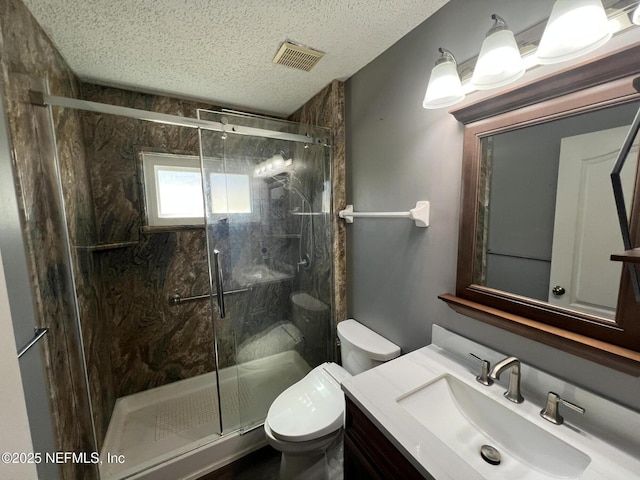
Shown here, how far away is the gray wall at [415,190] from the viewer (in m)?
0.89

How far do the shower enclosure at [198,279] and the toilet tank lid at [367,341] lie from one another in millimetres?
281

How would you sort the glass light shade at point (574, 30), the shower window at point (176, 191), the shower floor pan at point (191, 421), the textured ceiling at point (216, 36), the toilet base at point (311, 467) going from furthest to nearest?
the shower window at point (176, 191) < the shower floor pan at point (191, 421) < the toilet base at point (311, 467) < the textured ceiling at point (216, 36) < the glass light shade at point (574, 30)

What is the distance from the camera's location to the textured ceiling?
1095 mm

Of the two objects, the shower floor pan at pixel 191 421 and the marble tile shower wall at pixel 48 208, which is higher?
the marble tile shower wall at pixel 48 208

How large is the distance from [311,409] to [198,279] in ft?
4.82

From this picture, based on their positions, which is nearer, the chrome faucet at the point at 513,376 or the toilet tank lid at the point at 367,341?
the chrome faucet at the point at 513,376

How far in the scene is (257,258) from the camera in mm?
1827

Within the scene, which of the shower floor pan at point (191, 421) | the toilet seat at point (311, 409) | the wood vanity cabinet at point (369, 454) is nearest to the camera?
the wood vanity cabinet at point (369, 454)

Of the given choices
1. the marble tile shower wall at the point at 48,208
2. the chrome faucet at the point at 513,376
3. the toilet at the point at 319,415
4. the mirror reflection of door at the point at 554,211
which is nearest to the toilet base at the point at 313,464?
the toilet at the point at 319,415

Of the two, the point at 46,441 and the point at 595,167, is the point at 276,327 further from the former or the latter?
the point at 595,167

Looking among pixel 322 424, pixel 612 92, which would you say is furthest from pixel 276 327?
pixel 612 92

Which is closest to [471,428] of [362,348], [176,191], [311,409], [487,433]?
[487,433]

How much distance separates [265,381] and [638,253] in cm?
205

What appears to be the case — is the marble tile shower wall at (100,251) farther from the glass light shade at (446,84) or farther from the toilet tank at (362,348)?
the glass light shade at (446,84)
